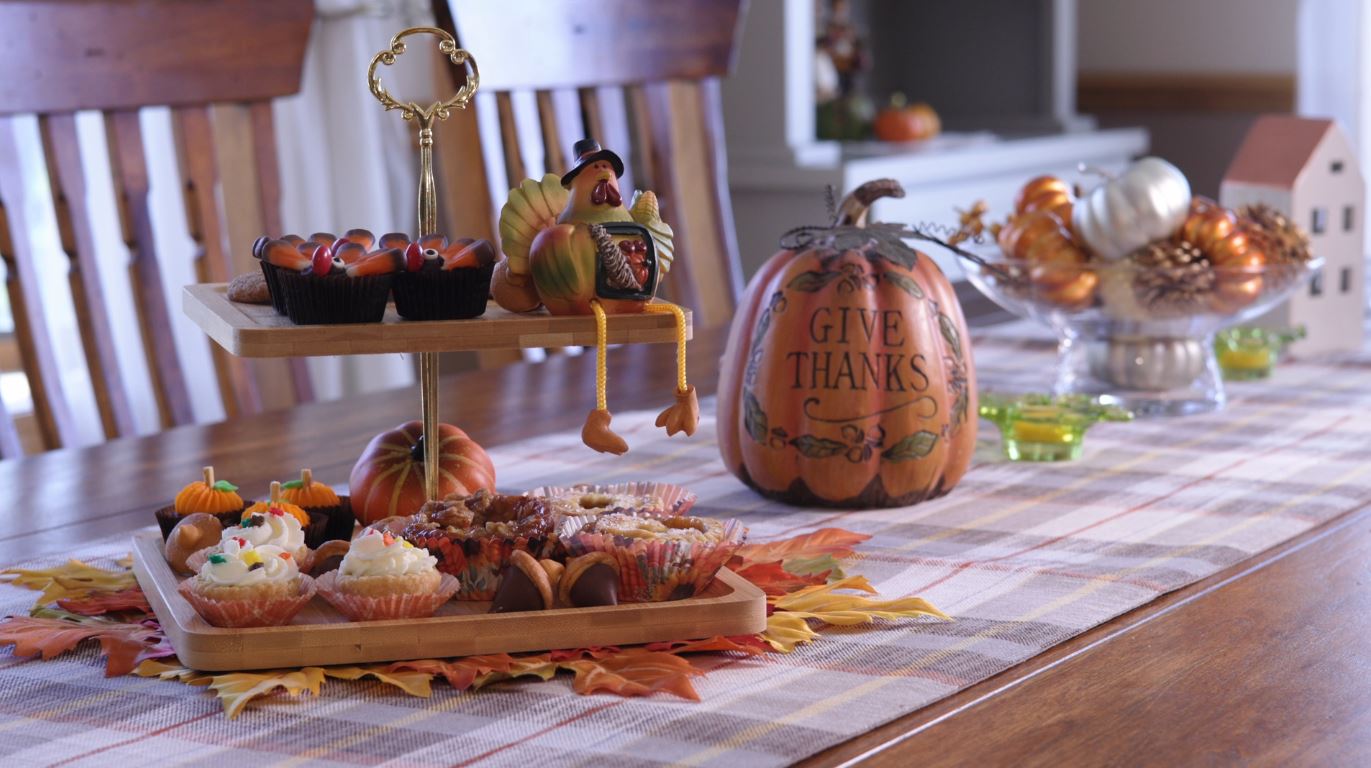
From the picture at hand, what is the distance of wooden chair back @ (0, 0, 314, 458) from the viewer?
1503 mm

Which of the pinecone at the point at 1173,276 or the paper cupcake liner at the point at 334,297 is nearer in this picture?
the paper cupcake liner at the point at 334,297

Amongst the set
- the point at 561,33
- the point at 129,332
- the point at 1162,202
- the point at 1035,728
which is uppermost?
the point at 561,33

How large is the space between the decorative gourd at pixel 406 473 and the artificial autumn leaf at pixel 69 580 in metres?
0.13

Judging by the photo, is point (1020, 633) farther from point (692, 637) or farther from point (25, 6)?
point (25, 6)

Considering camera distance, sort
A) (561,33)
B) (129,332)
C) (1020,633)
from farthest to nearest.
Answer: (129,332)
(561,33)
(1020,633)

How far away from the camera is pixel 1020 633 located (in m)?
0.80

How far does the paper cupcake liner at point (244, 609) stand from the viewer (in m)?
0.72

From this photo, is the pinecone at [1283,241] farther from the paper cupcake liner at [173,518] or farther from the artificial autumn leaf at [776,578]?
the paper cupcake liner at [173,518]

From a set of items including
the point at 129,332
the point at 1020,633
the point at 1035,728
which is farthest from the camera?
the point at 129,332

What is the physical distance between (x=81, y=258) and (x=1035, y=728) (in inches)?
45.3

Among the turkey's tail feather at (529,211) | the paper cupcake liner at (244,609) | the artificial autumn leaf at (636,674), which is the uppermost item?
the turkey's tail feather at (529,211)

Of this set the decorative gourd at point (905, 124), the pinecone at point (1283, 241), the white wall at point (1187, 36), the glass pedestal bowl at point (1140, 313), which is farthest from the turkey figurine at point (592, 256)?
the white wall at point (1187, 36)

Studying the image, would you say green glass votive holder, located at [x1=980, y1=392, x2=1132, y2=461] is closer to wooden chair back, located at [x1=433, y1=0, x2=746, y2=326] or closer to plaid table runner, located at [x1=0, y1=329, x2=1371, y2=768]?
→ plaid table runner, located at [x1=0, y1=329, x2=1371, y2=768]

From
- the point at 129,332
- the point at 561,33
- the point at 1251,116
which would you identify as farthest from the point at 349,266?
the point at 1251,116
